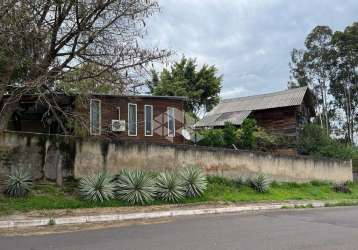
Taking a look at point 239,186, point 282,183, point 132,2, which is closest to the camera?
point 132,2

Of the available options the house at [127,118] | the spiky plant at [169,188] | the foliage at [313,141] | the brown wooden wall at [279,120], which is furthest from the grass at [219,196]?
the brown wooden wall at [279,120]

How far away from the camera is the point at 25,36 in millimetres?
12930

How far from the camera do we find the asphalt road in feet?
28.0

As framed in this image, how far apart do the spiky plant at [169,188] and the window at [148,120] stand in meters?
8.06

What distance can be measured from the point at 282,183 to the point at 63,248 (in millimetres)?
17958

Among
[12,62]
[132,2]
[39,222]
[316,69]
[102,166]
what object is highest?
[316,69]

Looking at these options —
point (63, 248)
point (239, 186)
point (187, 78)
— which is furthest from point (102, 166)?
point (187, 78)

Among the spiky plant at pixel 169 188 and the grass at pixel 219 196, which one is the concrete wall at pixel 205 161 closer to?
the grass at pixel 219 196

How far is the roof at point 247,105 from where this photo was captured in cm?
3609

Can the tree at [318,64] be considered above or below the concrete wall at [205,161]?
above

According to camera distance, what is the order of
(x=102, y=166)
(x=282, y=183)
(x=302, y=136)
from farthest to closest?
(x=302, y=136), (x=282, y=183), (x=102, y=166)

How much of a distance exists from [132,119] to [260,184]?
806cm

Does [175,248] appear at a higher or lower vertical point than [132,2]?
lower

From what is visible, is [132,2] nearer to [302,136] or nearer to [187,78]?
[302,136]
